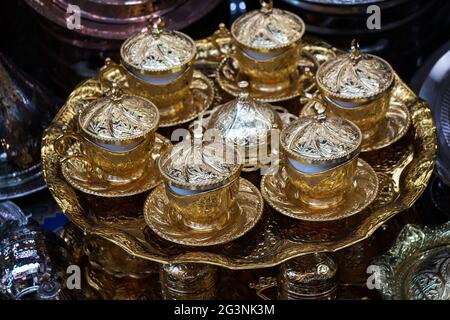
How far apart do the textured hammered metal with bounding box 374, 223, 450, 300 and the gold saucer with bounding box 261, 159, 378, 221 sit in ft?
0.23

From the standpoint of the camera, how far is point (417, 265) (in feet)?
3.78

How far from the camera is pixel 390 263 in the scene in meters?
1.14

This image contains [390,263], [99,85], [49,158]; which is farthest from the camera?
[99,85]

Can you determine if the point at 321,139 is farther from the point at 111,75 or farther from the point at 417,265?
the point at 111,75

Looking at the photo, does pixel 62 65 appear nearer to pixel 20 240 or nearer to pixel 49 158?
pixel 49 158

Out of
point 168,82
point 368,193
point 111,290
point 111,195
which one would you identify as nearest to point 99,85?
point 168,82

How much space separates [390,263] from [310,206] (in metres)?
0.13

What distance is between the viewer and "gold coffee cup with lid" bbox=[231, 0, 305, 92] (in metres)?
1.37

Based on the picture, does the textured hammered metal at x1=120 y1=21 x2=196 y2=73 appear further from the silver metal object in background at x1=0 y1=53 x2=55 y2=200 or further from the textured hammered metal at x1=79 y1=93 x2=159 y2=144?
the silver metal object in background at x1=0 y1=53 x2=55 y2=200

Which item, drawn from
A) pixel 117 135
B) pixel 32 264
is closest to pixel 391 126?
pixel 117 135

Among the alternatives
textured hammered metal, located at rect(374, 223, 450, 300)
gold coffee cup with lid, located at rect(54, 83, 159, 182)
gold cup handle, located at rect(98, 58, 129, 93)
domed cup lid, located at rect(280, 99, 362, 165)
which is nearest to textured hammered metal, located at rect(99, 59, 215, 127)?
gold cup handle, located at rect(98, 58, 129, 93)

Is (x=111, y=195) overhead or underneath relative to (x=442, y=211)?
overhead

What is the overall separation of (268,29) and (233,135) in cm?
21

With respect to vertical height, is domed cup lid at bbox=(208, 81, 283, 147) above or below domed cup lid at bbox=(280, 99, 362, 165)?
below
